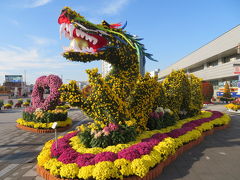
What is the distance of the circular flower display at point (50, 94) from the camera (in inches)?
423

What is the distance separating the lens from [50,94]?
11.0m

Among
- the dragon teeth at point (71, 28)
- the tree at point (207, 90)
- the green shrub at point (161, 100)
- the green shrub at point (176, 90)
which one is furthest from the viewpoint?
the tree at point (207, 90)

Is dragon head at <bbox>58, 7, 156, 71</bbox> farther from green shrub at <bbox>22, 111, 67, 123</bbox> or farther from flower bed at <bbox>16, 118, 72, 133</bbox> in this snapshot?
green shrub at <bbox>22, 111, 67, 123</bbox>

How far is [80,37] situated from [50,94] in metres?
6.89

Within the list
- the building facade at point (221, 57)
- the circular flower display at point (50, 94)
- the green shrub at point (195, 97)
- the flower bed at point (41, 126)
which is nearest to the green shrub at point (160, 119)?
the green shrub at point (195, 97)

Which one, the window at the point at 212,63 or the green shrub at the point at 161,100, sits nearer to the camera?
the green shrub at the point at 161,100

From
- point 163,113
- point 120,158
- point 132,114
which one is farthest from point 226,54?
point 120,158

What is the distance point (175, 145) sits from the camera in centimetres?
536

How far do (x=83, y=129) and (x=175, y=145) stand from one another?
292 centimetres

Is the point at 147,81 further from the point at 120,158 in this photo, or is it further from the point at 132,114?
the point at 120,158

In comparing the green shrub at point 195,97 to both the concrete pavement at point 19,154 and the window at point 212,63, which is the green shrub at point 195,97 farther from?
the window at point 212,63

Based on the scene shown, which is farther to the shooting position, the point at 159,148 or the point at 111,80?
the point at 111,80

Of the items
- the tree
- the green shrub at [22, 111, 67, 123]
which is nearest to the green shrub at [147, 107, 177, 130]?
the green shrub at [22, 111, 67, 123]

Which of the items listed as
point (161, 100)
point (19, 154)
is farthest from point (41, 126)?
point (161, 100)
